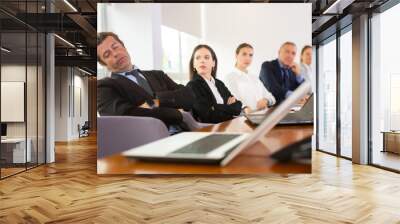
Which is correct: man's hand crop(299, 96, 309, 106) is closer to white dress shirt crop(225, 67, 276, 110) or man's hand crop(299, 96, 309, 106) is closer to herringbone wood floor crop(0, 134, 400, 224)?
white dress shirt crop(225, 67, 276, 110)

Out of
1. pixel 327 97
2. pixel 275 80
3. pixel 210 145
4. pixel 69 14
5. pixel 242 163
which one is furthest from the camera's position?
pixel 327 97

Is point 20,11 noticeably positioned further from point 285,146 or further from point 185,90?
point 285,146

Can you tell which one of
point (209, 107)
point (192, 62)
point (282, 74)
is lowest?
point (209, 107)

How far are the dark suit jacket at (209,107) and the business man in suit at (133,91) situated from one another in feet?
0.32

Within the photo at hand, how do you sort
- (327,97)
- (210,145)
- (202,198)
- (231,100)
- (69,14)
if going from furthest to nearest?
(327,97) → (69,14) → (231,100) → (202,198) → (210,145)

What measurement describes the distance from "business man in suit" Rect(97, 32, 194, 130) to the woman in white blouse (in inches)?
21.4

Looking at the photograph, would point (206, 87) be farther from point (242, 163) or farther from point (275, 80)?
point (242, 163)

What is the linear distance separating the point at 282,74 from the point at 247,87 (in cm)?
44

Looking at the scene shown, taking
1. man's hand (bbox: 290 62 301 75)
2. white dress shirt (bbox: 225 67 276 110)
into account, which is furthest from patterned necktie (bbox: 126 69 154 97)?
man's hand (bbox: 290 62 301 75)

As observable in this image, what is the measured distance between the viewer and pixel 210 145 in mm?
4176

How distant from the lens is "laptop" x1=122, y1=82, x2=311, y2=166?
3.93 metres

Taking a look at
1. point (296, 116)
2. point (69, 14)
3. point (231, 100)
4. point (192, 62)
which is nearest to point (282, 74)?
point (296, 116)

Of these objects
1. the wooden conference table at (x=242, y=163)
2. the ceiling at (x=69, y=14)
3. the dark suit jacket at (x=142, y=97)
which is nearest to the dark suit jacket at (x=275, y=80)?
the wooden conference table at (x=242, y=163)

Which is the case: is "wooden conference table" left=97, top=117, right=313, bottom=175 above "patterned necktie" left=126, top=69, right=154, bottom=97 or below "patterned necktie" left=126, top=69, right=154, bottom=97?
below
